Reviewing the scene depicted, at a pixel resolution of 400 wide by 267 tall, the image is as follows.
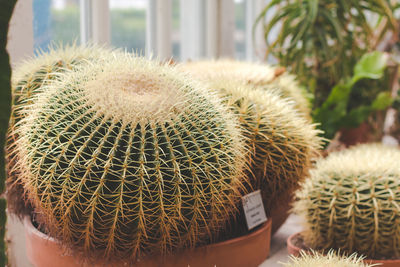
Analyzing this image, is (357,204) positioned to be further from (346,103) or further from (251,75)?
(346,103)

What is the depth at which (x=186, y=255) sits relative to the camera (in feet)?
1.90

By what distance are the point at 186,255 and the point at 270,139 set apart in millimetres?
241

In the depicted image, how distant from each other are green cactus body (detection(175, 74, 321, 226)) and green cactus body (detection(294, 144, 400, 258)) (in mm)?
93

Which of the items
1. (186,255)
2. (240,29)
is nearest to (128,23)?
(240,29)

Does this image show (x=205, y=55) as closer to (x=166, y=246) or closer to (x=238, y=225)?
(x=238, y=225)

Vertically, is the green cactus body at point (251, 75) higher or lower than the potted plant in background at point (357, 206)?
higher

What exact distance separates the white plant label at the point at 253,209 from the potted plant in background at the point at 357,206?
0.17 m

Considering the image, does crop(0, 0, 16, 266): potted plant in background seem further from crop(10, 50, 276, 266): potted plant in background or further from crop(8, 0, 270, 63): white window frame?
crop(8, 0, 270, 63): white window frame

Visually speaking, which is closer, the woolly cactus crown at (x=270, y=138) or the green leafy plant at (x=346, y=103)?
the woolly cactus crown at (x=270, y=138)

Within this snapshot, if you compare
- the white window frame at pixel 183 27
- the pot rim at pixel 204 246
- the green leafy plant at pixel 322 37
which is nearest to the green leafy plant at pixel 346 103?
the green leafy plant at pixel 322 37

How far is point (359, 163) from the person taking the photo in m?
0.85

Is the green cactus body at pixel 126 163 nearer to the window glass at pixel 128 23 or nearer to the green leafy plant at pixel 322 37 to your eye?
the window glass at pixel 128 23

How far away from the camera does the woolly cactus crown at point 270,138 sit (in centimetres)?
72

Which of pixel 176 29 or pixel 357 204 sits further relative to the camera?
pixel 176 29
